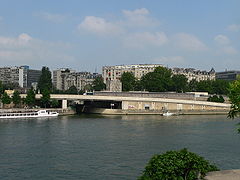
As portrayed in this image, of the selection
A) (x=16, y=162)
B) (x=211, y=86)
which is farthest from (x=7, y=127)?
(x=211, y=86)

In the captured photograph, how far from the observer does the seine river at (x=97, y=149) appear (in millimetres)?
12609

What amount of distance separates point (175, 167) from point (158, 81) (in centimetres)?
4692

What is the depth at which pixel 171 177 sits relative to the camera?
702 cm

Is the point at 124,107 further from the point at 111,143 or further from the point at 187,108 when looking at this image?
the point at 111,143

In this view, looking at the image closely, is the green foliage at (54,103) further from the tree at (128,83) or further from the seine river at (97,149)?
the tree at (128,83)

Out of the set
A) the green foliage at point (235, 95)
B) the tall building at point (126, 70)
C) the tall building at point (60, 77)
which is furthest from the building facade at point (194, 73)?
the green foliage at point (235, 95)

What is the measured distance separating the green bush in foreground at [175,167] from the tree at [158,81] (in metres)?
46.3

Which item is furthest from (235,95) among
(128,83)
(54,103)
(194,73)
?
(194,73)

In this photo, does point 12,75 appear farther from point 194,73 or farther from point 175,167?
point 175,167

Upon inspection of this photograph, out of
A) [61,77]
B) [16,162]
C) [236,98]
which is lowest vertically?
[16,162]

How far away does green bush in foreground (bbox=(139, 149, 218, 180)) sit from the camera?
700 cm

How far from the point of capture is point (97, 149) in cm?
1647

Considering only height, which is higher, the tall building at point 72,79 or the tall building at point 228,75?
the tall building at point 228,75

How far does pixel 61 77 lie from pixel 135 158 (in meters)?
86.6
